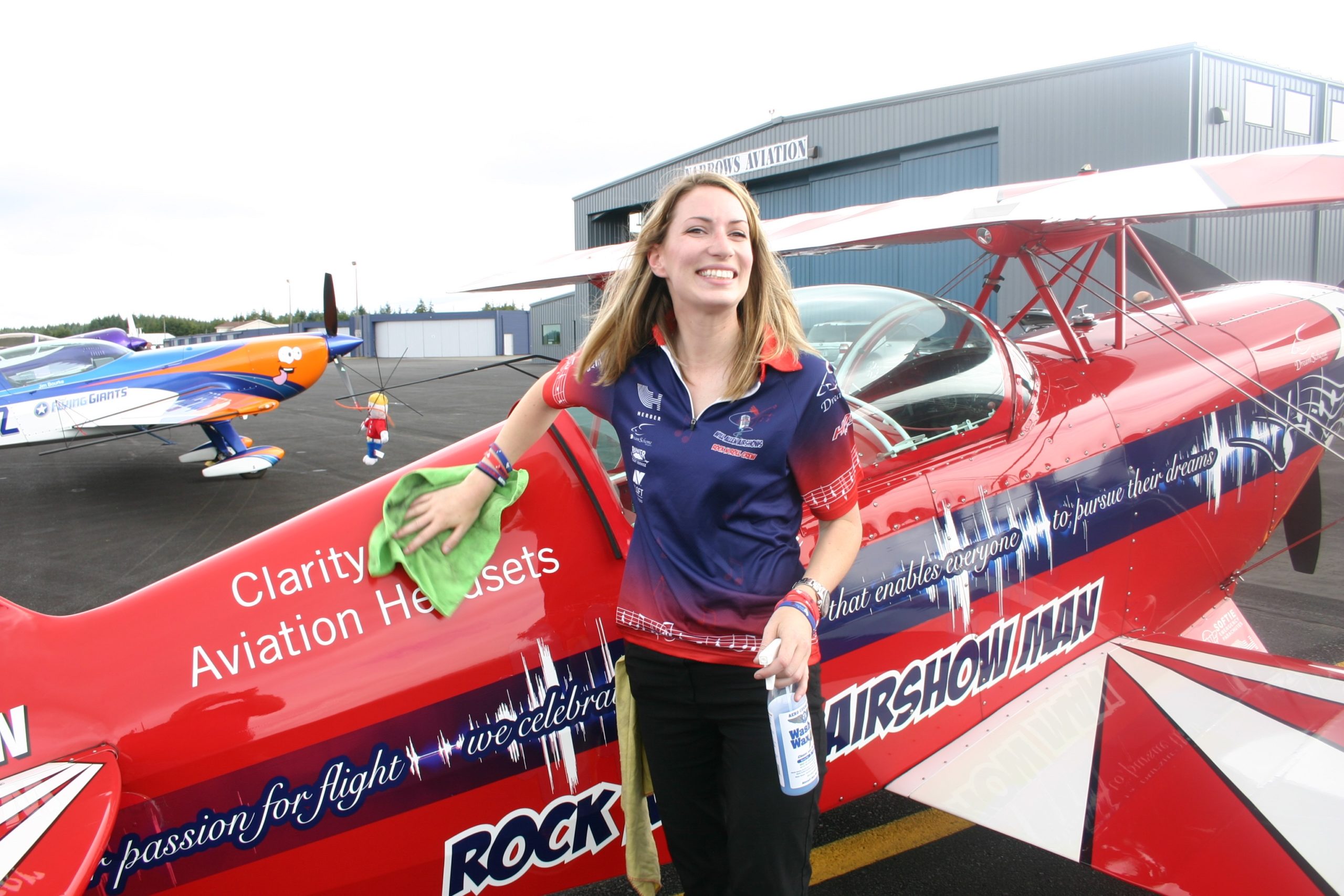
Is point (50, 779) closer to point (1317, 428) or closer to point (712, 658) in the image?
point (712, 658)

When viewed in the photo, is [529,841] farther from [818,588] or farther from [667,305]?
[667,305]

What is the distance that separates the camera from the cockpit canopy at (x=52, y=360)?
11.3m

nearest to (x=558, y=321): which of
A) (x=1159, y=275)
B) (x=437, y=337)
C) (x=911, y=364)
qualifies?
(x=437, y=337)

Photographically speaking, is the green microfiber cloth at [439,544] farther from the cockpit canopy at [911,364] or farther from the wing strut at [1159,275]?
the wing strut at [1159,275]

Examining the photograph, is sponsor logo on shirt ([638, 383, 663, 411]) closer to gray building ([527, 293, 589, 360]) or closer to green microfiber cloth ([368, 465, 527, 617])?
green microfiber cloth ([368, 465, 527, 617])

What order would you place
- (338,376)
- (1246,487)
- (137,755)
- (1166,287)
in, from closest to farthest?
(137,755) < (1246,487) < (1166,287) < (338,376)

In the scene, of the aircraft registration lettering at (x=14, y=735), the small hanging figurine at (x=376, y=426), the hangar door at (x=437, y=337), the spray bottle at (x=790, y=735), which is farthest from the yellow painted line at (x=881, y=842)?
the hangar door at (x=437, y=337)

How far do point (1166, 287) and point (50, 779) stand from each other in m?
4.31

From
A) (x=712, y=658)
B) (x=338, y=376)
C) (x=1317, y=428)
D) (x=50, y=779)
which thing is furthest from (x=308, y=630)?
(x=338, y=376)

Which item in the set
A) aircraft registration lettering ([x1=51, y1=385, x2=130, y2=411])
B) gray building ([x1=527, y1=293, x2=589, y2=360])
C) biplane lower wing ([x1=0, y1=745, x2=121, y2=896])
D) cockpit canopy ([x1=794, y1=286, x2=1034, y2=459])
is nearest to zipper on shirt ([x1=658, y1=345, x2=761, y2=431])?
cockpit canopy ([x1=794, y1=286, x2=1034, y2=459])

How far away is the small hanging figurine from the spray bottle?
33.4 ft

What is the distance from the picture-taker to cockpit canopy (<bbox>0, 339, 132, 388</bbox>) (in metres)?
11.3

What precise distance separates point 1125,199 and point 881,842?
2384 millimetres

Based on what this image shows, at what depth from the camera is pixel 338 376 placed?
34906 millimetres
